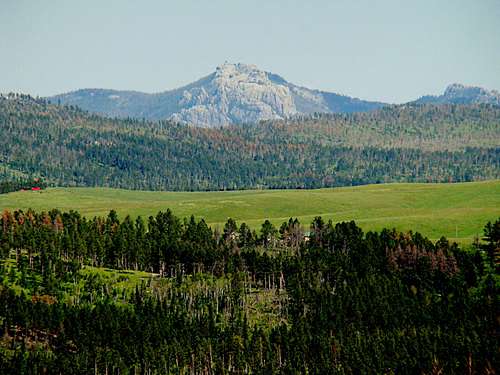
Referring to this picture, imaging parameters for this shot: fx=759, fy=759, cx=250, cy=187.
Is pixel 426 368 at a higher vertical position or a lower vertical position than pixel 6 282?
lower

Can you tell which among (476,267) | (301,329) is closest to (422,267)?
→ (476,267)

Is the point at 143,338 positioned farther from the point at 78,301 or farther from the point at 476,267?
the point at 476,267

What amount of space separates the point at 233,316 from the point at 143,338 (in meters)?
26.3

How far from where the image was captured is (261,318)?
564ft

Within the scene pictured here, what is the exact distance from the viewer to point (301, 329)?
15600cm

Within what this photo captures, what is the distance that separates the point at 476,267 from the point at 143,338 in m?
83.3

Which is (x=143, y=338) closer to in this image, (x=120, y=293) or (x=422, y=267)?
(x=120, y=293)

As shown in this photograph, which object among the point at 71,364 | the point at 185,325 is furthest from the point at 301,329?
the point at 71,364

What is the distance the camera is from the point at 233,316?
17212 centimetres

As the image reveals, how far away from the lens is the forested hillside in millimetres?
142375

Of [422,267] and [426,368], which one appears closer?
[426,368]

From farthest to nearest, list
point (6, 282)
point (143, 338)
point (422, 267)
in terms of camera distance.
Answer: point (422, 267) < point (6, 282) < point (143, 338)

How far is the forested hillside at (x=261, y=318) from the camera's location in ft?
467

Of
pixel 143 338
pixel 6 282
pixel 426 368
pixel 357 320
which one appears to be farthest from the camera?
pixel 6 282
